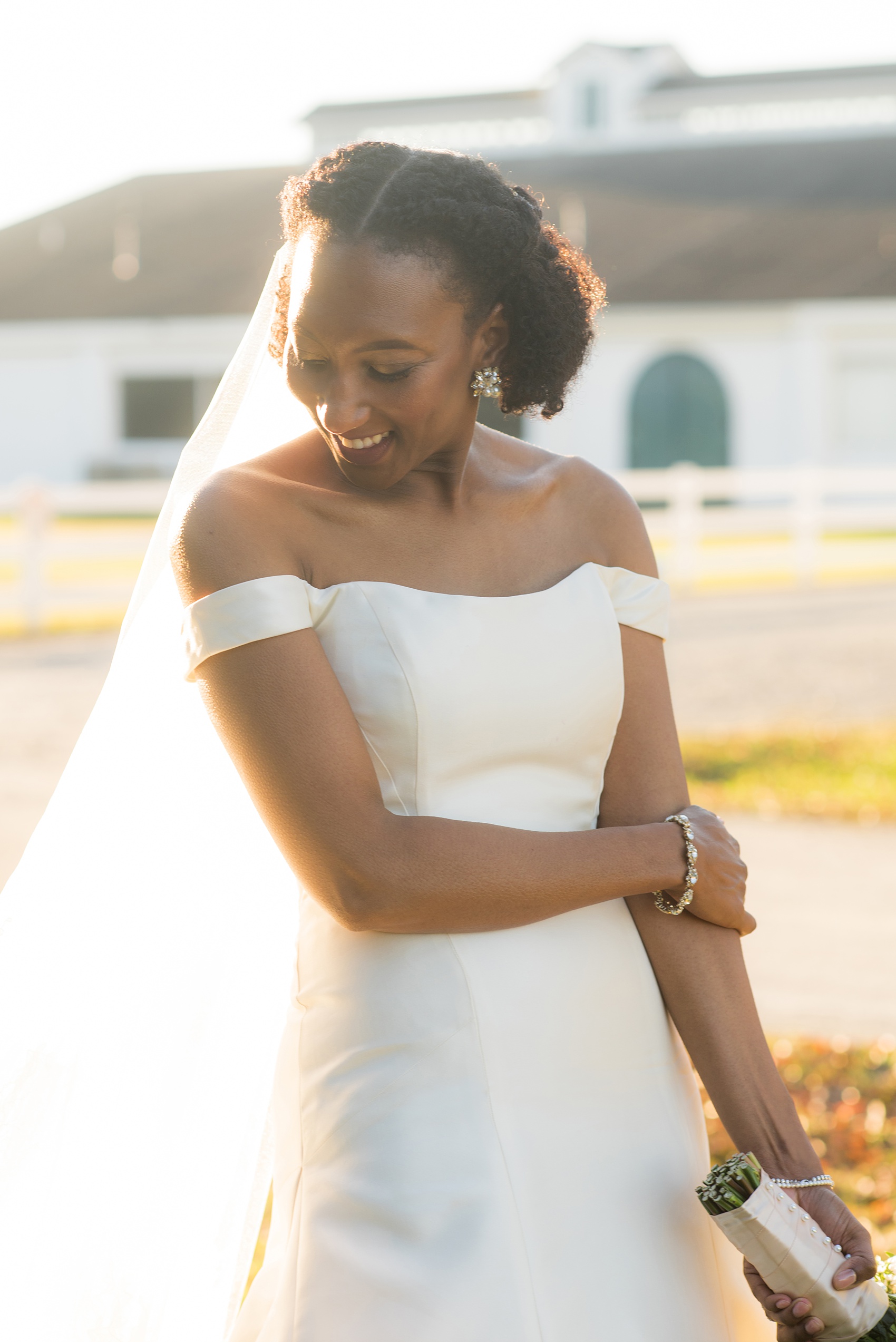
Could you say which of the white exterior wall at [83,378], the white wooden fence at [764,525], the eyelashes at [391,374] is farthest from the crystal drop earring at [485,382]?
the white exterior wall at [83,378]

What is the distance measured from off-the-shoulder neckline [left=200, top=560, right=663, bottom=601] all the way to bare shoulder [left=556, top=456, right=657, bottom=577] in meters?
0.02

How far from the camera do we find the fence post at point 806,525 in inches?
658

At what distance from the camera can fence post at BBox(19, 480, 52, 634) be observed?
13.5 meters

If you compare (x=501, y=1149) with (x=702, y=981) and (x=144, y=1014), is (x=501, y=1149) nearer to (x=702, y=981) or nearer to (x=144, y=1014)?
(x=702, y=981)

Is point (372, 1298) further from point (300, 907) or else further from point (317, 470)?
point (317, 470)

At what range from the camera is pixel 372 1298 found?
5.95ft

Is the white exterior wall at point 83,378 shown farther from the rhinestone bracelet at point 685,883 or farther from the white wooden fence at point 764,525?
the rhinestone bracelet at point 685,883

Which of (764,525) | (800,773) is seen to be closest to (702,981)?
(800,773)

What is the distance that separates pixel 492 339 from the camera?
6.89 ft

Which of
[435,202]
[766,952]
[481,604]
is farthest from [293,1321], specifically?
[766,952]

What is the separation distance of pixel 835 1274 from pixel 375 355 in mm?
1375

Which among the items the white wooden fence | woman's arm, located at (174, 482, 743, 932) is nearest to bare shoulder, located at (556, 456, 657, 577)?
woman's arm, located at (174, 482, 743, 932)

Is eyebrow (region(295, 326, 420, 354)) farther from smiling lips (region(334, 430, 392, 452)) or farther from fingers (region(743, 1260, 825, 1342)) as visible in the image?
fingers (region(743, 1260, 825, 1342))

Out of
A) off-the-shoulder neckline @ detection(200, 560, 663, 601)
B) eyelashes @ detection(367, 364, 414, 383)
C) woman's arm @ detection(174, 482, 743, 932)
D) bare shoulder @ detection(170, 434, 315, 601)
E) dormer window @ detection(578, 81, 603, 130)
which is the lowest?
woman's arm @ detection(174, 482, 743, 932)
